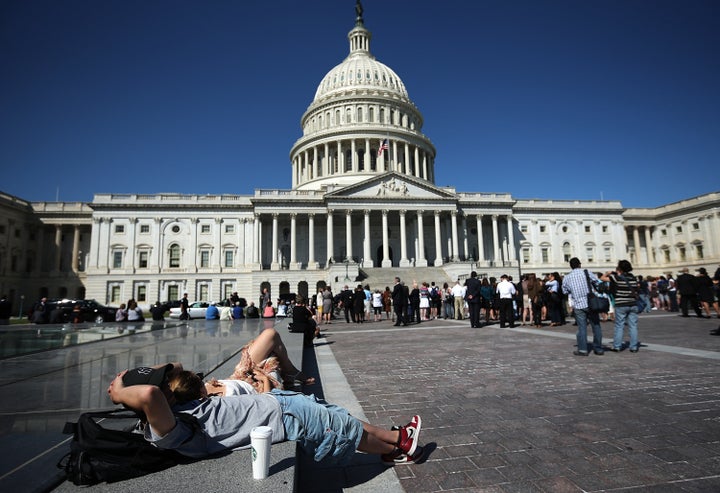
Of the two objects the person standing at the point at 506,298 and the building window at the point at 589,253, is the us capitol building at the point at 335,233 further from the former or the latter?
the person standing at the point at 506,298

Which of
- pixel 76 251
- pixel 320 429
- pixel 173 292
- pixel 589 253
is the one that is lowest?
pixel 320 429

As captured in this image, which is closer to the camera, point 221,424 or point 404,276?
point 221,424

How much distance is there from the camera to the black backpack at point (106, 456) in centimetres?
257

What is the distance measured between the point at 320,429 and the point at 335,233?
2041 inches

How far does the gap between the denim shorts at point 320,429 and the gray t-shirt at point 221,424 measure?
3.9 inches

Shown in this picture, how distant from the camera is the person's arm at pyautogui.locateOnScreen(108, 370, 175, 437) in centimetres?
274

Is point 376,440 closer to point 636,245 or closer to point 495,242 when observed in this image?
point 495,242

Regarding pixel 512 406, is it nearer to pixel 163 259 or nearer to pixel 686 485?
pixel 686 485

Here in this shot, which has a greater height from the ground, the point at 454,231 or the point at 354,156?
the point at 354,156

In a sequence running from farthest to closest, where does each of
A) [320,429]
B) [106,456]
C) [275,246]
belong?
[275,246] → [320,429] → [106,456]

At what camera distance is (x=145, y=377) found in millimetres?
2967

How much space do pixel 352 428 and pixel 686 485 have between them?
8.88 ft

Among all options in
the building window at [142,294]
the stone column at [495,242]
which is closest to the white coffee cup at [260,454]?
the building window at [142,294]

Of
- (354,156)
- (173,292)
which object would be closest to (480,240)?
(354,156)
